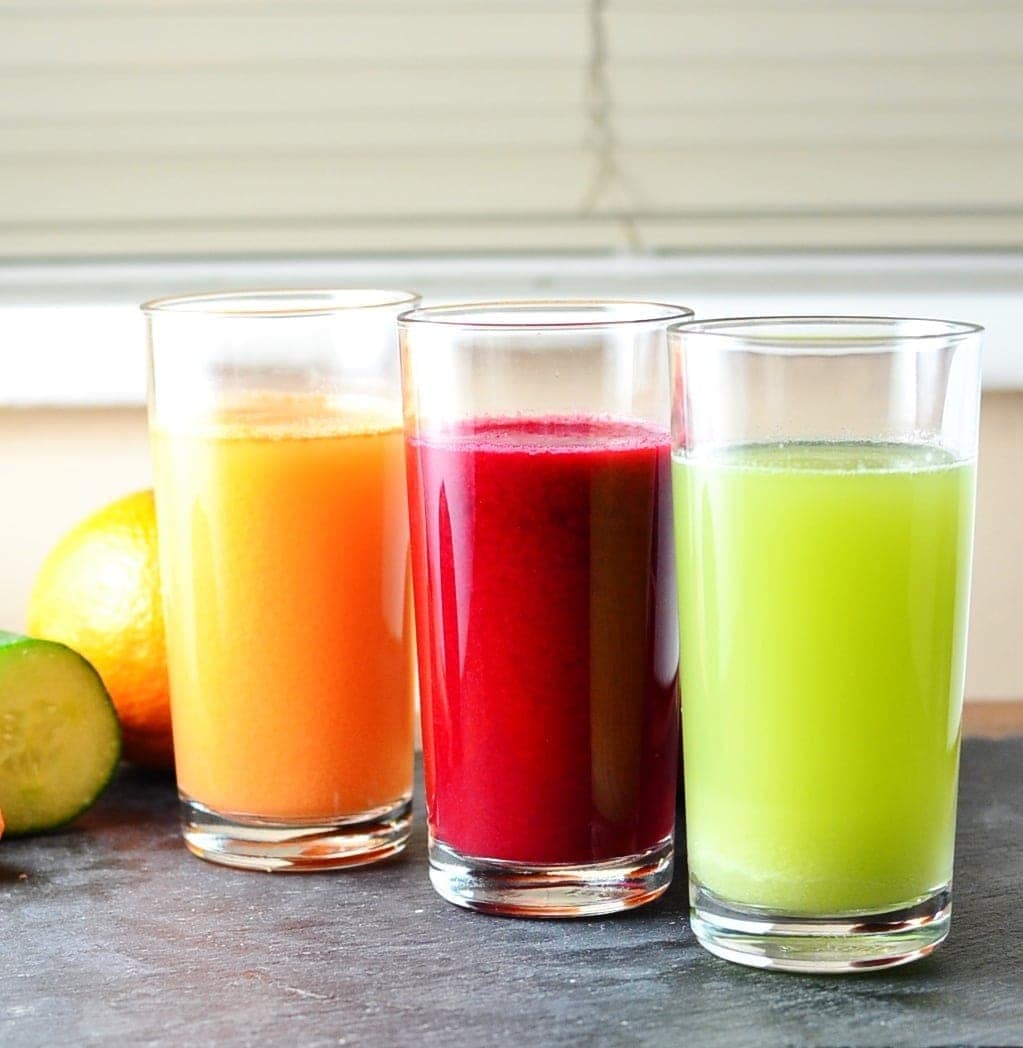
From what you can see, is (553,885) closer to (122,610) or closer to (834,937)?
(834,937)

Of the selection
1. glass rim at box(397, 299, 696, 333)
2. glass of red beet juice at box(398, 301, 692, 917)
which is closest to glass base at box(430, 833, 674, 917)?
glass of red beet juice at box(398, 301, 692, 917)

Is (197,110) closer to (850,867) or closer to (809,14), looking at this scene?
(809,14)

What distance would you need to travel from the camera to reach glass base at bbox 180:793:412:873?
925 millimetres

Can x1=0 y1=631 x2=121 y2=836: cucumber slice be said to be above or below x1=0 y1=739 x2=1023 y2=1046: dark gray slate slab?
above

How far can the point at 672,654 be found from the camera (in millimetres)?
834

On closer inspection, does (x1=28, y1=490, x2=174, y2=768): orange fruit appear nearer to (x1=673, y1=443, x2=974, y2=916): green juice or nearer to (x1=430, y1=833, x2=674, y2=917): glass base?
(x1=430, y1=833, x2=674, y2=917): glass base

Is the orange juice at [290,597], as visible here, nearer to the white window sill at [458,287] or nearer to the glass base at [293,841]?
the glass base at [293,841]

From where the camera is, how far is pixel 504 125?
4.47 ft

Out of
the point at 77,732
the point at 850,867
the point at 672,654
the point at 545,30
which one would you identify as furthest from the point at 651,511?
the point at 545,30

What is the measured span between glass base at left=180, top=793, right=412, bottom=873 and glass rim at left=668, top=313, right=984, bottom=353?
1.14 ft


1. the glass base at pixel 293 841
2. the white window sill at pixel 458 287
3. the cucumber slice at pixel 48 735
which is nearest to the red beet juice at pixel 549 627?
the glass base at pixel 293 841

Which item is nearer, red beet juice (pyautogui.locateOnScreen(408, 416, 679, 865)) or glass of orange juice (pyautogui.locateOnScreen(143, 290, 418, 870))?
red beet juice (pyautogui.locateOnScreen(408, 416, 679, 865))

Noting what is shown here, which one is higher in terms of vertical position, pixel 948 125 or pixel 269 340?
pixel 948 125

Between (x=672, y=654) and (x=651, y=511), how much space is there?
78 millimetres
